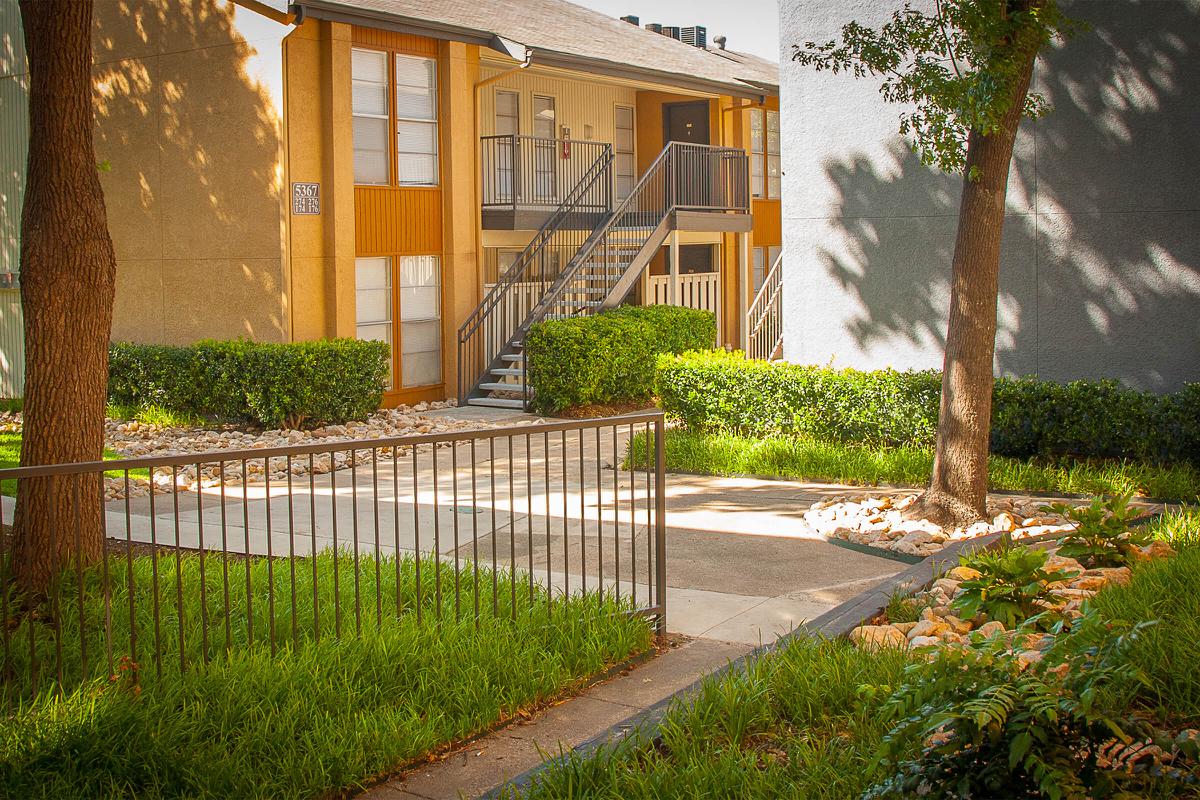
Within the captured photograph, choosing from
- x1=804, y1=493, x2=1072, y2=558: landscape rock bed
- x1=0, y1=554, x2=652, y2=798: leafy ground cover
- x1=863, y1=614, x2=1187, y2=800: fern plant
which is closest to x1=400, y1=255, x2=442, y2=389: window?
x1=804, y1=493, x2=1072, y2=558: landscape rock bed

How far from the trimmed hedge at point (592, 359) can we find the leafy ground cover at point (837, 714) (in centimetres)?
1152

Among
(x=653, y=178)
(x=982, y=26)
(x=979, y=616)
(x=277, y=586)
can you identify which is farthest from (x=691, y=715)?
(x=653, y=178)

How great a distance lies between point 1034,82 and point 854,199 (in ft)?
7.16

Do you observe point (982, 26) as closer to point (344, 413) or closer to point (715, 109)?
point (344, 413)

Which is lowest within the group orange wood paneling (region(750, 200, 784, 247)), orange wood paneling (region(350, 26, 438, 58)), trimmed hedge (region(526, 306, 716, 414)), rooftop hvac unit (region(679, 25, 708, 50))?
trimmed hedge (region(526, 306, 716, 414))

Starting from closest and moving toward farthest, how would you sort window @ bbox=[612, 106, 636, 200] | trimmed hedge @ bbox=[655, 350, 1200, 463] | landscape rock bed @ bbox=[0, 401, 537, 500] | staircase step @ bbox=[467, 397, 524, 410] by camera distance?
trimmed hedge @ bbox=[655, 350, 1200, 463]
landscape rock bed @ bbox=[0, 401, 537, 500]
staircase step @ bbox=[467, 397, 524, 410]
window @ bbox=[612, 106, 636, 200]

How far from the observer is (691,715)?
15.8 feet

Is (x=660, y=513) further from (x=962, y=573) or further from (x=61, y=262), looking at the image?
(x=61, y=262)

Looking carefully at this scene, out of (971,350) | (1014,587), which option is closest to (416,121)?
(971,350)

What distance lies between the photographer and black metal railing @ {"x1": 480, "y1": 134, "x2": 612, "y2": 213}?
66.6 ft

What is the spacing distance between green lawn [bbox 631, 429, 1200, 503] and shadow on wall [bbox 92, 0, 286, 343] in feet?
23.9

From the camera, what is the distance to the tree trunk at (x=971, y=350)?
364 inches

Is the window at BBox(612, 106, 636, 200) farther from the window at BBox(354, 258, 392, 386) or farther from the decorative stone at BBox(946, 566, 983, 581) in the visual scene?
the decorative stone at BBox(946, 566, 983, 581)

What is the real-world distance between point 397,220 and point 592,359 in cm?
382
